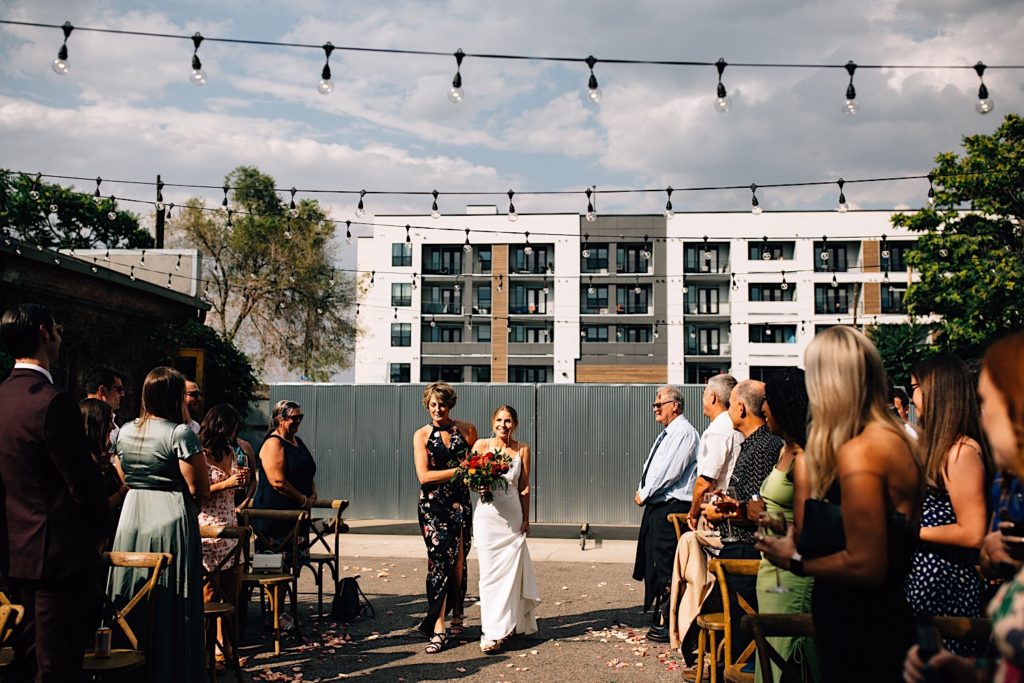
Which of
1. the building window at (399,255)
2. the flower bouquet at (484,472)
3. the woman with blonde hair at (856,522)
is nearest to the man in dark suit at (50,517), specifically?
the woman with blonde hair at (856,522)

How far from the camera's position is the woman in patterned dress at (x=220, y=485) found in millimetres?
6711

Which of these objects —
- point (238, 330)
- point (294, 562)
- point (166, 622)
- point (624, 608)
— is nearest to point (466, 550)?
point (294, 562)

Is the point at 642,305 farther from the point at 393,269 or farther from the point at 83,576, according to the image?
the point at 83,576

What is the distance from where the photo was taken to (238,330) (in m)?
38.8

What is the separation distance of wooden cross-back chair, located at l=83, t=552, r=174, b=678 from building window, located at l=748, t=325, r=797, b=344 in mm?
54045

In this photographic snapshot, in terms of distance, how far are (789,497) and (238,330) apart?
122 feet

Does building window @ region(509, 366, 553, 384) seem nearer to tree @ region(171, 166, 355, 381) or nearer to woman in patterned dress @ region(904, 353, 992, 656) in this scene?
tree @ region(171, 166, 355, 381)

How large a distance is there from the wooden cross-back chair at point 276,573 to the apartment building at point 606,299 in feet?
150

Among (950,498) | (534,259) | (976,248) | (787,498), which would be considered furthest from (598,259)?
(950,498)

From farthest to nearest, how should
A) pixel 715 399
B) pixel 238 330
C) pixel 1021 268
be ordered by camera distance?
1. pixel 238 330
2. pixel 1021 268
3. pixel 715 399

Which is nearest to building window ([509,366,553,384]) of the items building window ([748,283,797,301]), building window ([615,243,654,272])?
building window ([615,243,654,272])

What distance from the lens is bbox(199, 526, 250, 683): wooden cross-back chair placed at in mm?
5977

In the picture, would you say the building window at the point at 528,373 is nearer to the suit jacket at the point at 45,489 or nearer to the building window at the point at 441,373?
the building window at the point at 441,373

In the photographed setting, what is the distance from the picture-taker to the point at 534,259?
5869 centimetres
